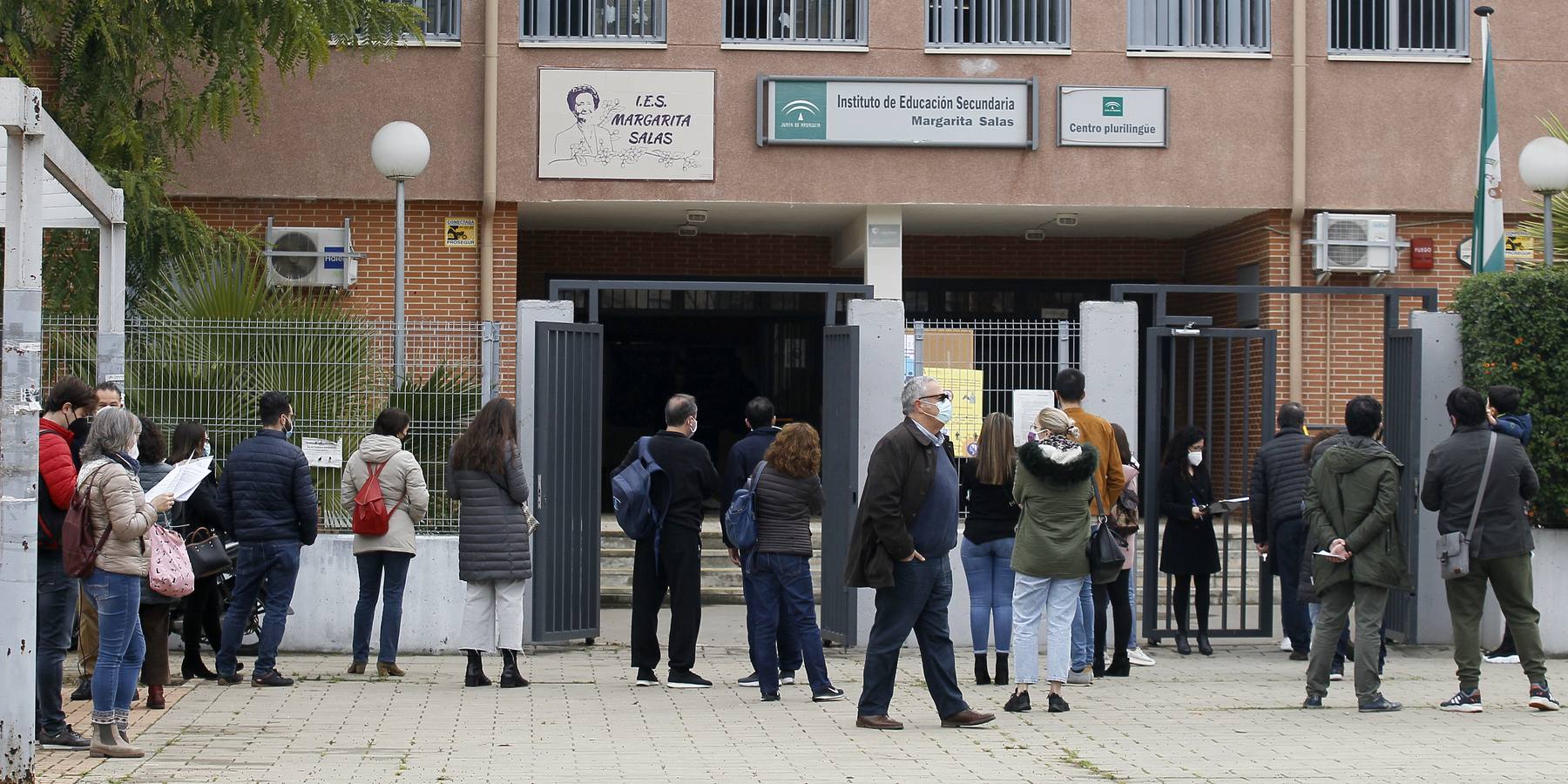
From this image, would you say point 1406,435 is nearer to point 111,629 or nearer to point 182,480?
point 182,480

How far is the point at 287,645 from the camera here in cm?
1148

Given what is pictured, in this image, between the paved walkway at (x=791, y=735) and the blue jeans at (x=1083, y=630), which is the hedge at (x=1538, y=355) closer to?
the paved walkway at (x=791, y=735)

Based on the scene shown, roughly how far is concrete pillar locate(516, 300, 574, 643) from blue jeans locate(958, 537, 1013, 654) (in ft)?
10.1

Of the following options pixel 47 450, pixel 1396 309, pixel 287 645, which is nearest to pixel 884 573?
pixel 47 450

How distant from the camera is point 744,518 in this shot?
371 inches

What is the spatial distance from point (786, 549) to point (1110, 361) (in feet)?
11.1

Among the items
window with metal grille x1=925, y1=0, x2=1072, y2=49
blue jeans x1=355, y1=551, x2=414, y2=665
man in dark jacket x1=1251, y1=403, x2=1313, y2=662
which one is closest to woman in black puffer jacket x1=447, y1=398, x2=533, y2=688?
blue jeans x1=355, y1=551, x2=414, y2=665

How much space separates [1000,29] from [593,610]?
→ 24.2ft

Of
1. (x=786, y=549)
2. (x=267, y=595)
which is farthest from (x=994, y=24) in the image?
(x=267, y=595)

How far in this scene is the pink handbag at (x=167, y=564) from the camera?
7793mm

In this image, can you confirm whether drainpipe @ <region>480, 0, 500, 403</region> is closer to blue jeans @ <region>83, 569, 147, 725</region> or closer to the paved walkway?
the paved walkway

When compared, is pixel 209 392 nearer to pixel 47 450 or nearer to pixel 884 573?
pixel 47 450

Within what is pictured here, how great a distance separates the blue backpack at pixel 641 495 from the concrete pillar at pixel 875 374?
210cm

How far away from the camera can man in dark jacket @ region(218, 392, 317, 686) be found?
32.6 ft
